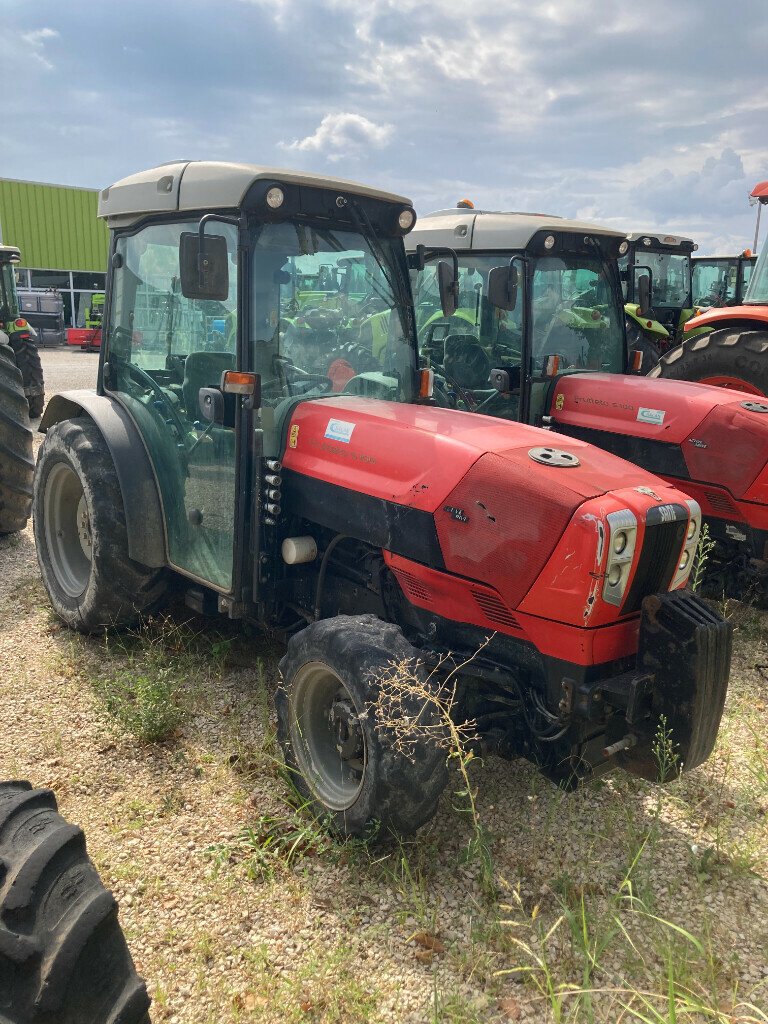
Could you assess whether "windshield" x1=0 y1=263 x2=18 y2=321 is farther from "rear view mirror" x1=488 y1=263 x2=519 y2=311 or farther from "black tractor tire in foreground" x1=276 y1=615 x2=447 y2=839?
"black tractor tire in foreground" x1=276 y1=615 x2=447 y2=839

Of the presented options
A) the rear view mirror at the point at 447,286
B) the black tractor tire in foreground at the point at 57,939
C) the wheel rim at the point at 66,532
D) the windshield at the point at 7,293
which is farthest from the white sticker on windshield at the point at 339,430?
the windshield at the point at 7,293

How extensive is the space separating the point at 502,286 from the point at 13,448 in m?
3.34

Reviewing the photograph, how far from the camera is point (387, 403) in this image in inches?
143

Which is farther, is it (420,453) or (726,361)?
(726,361)

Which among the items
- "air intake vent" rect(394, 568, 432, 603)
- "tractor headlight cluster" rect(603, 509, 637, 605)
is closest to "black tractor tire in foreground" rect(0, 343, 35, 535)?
"air intake vent" rect(394, 568, 432, 603)

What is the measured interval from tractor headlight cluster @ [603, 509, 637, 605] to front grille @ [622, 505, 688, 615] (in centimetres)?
5

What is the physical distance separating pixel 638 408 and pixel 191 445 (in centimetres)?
291

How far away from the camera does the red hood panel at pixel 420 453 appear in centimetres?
285

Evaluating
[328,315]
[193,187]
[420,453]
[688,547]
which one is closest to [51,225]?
[193,187]

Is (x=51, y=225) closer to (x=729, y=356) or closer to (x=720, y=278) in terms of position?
(x=720, y=278)

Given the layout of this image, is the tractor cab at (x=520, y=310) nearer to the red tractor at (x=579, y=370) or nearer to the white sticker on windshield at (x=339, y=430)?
the red tractor at (x=579, y=370)

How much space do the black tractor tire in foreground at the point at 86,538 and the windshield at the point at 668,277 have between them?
29.9 ft

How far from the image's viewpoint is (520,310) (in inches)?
210

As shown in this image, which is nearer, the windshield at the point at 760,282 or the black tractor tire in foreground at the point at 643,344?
the windshield at the point at 760,282
